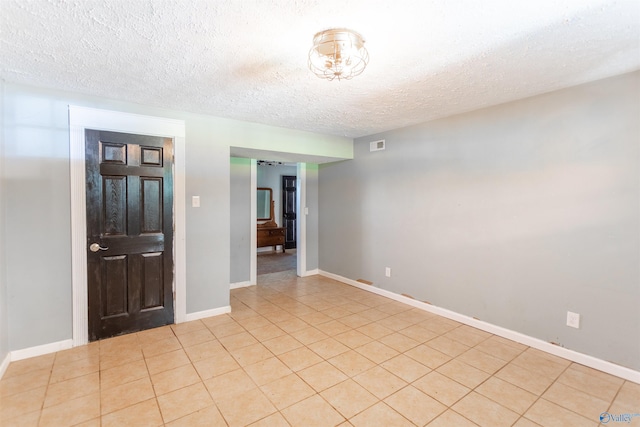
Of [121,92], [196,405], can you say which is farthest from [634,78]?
[121,92]

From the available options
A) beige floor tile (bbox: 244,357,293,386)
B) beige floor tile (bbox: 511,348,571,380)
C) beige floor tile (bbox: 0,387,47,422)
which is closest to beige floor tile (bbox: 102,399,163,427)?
beige floor tile (bbox: 0,387,47,422)

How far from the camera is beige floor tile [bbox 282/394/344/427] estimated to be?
1.78m

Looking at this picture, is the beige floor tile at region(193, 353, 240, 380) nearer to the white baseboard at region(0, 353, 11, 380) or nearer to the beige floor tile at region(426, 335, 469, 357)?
the white baseboard at region(0, 353, 11, 380)

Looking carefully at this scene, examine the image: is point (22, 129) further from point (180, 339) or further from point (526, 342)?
point (526, 342)

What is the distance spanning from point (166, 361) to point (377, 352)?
1765 millimetres

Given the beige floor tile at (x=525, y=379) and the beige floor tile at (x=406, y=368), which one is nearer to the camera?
the beige floor tile at (x=525, y=379)

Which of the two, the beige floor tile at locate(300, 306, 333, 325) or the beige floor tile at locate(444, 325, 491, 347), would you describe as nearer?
the beige floor tile at locate(444, 325, 491, 347)

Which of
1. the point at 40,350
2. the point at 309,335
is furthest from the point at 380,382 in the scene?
the point at 40,350

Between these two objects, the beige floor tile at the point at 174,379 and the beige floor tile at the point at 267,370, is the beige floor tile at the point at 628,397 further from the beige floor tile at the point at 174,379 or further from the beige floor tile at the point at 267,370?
the beige floor tile at the point at 174,379

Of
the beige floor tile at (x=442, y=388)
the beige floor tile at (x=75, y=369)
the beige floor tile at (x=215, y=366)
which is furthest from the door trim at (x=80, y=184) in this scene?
the beige floor tile at (x=442, y=388)

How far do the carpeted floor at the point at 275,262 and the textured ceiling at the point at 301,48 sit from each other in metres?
3.51

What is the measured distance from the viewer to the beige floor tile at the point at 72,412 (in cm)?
177

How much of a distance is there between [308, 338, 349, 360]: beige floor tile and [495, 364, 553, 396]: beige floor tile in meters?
1.23

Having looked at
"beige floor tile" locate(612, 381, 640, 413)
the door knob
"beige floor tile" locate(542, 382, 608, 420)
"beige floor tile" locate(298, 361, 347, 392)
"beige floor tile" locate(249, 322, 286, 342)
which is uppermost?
the door knob
